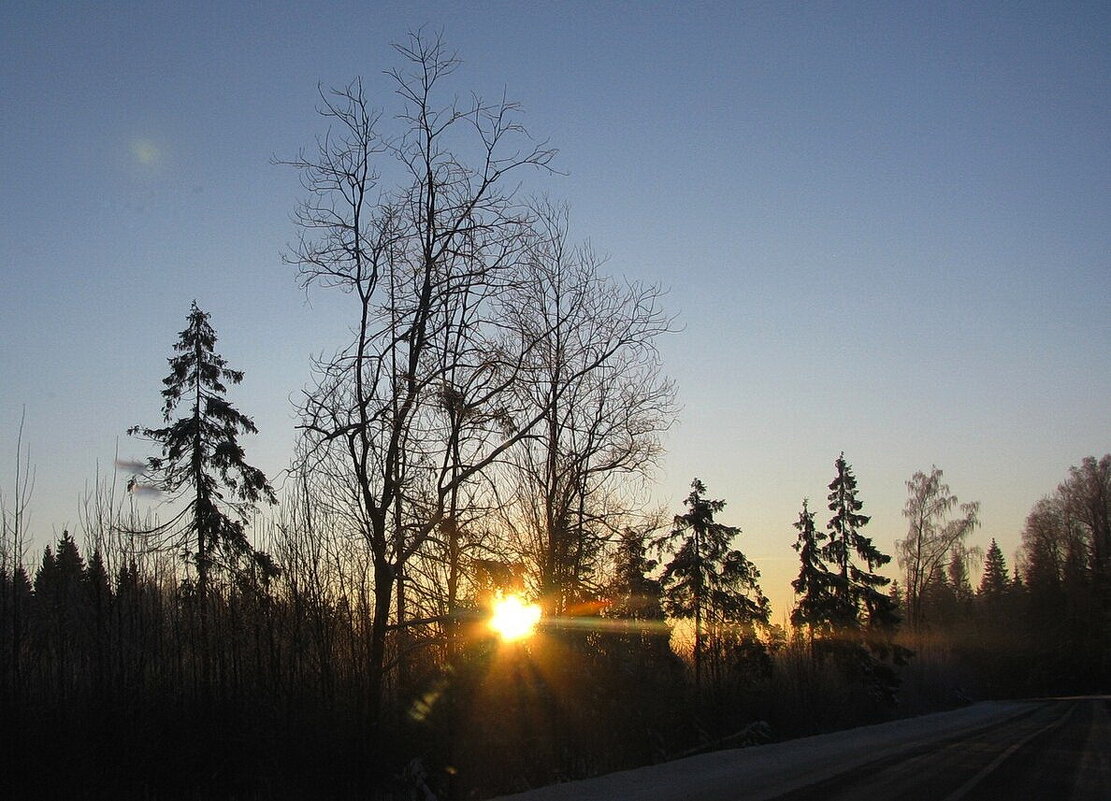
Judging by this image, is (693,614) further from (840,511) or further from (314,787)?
(314,787)

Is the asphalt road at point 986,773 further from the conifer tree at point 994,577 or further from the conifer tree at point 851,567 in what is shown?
the conifer tree at point 994,577

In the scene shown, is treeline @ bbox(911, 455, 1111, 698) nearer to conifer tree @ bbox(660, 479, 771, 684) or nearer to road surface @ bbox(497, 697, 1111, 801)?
conifer tree @ bbox(660, 479, 771, 684)

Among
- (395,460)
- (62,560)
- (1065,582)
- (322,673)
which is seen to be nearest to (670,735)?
(322,673)

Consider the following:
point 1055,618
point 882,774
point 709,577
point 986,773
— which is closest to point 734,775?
point 882,774

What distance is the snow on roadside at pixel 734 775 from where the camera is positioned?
41.6 ft

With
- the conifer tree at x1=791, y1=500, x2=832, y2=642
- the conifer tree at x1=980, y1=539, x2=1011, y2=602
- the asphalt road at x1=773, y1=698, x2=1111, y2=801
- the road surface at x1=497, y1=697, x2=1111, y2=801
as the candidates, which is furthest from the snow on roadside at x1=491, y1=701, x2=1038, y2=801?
the conifer tree at x1=980, y1=539, x2=1011, y2=602

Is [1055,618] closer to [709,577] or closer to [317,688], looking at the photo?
[709,577]

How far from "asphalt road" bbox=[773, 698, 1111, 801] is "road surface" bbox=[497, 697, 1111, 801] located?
0.01m

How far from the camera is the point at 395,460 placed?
11.9 meters

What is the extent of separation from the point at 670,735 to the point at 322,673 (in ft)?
38.1

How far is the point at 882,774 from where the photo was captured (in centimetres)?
1469

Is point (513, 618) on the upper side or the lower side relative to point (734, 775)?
upper

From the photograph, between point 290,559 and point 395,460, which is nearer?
point 395,460

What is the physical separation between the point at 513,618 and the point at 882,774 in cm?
675
